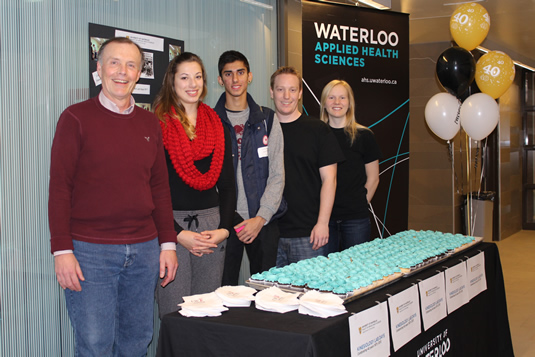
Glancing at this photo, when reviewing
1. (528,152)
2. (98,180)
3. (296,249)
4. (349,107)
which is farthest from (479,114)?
(528,152)

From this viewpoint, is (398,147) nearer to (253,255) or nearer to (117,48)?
(253,255)

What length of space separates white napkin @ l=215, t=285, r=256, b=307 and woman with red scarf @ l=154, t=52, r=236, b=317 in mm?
511

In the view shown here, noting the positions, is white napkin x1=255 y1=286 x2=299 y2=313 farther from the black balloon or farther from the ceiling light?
the black balloon

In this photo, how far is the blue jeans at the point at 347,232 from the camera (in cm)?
316

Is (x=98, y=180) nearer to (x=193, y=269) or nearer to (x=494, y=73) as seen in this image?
(x=193, y=269)

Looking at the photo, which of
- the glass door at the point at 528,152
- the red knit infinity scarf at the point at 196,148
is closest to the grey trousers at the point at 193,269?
the red knit infinity scarf at the point at 196,148

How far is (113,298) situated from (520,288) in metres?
4.60

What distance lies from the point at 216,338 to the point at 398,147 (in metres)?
3.10

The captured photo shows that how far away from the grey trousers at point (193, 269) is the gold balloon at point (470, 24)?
318 centimetres

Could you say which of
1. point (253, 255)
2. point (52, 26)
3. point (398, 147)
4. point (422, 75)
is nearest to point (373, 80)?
point (398, 147)

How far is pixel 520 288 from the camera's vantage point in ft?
17.7

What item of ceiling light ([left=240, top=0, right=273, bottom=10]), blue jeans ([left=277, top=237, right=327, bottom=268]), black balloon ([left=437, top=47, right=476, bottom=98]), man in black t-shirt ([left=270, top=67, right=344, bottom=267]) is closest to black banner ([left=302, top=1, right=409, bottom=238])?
ceiling light ([left=240, top=0, right=273, bottom=10])

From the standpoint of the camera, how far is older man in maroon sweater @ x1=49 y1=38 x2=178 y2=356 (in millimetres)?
1923

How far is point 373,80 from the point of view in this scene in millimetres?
4168
